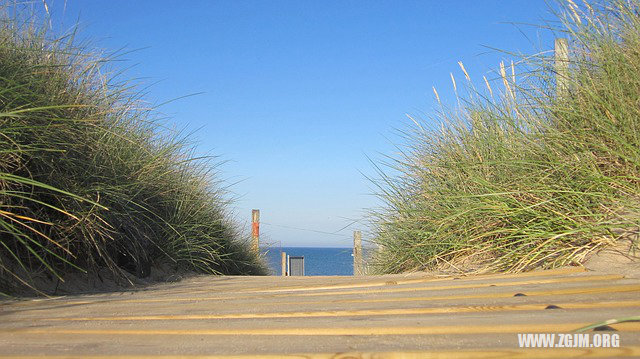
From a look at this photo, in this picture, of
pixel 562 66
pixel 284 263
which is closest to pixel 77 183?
pixel 562 66

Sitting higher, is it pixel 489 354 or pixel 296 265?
pixel 296 265

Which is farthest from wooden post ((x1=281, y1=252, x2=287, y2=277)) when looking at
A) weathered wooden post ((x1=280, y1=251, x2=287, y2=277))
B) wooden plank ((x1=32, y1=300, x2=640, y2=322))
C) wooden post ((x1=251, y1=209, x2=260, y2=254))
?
wooden plank ((x1=32, y1=300, x2=640, y2=322))

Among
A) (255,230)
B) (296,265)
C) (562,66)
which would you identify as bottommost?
(296,265)

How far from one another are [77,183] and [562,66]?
2.74 meters

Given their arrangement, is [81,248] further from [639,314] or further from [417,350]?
[639,314]

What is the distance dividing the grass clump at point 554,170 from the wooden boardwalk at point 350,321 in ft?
1.19

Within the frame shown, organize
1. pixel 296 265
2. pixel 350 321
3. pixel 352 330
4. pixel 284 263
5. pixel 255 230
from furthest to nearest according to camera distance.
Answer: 1. pixel 296 265
2. pixel 284 263
3. pixel 255 230
4. pixel 350 321
5. pixel 352 330

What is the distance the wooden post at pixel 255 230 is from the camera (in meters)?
7.04

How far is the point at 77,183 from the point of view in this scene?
301 centimetres

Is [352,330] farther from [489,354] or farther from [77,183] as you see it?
[77,183]

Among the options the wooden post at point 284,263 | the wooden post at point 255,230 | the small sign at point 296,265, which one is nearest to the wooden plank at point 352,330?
the wooden post at point 255,230

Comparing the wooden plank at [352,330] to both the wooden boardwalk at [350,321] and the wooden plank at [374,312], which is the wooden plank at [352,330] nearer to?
the wooden boardwalk at [350,321]

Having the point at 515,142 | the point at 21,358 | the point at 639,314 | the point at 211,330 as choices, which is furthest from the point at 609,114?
the point at 21,358

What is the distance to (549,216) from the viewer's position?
2.63 meters
